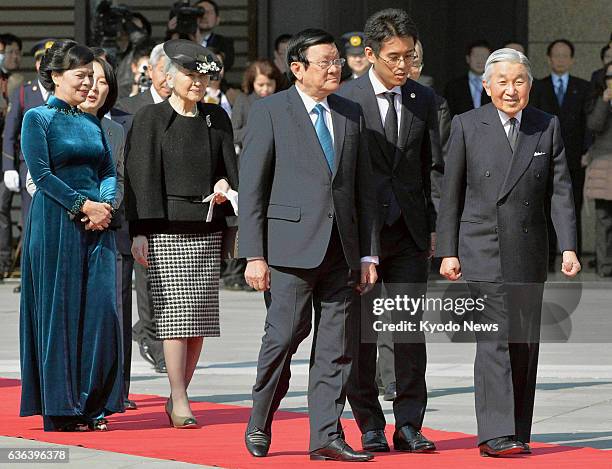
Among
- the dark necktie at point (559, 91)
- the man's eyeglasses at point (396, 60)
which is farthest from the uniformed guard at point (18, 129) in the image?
the man's eyeglasses at point (396, 60)

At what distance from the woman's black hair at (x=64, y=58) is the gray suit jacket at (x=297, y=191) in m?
1.33

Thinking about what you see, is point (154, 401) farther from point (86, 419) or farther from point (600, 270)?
point (600, 270)

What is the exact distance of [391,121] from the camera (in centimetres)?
807

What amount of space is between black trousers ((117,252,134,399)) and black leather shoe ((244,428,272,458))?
1541 millimetres

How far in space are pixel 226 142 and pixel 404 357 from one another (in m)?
1.66

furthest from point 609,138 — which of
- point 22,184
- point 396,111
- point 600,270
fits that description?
point 396,111

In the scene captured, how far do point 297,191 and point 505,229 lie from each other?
957 millimetres

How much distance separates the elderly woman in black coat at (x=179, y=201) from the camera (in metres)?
8.77

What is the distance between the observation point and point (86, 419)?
8.61 metres

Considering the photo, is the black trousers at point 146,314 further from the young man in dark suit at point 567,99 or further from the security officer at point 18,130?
the young man in dark suit at point 567,99

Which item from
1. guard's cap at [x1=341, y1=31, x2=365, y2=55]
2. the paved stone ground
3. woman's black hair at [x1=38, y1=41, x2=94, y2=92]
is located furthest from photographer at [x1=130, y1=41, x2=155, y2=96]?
woman's black hair at [x1=38, y1=41, x2=94, y2=92]

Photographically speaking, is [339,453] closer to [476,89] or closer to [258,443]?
[258,443]

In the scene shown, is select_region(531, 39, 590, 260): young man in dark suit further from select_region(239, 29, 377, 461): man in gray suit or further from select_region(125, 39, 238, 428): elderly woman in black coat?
select_region(239, 29, 377, 461): man in gray suit

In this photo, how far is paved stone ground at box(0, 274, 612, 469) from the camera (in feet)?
28.0
